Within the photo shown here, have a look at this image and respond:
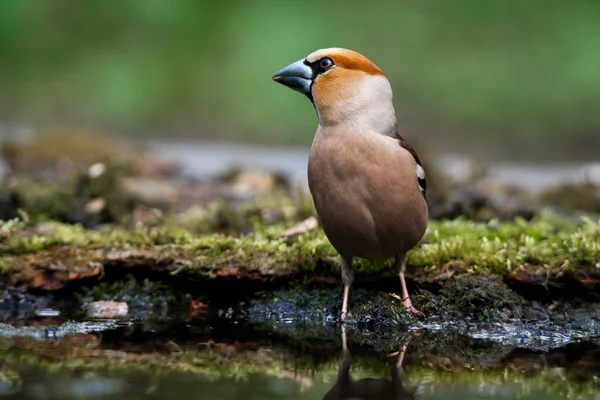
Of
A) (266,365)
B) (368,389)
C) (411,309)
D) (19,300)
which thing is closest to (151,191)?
(19,300)

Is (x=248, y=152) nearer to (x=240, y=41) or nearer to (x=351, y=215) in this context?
(x=240, y=41)

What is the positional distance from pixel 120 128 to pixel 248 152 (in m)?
3.73

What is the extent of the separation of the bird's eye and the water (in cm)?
154

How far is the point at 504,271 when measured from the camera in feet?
16.3

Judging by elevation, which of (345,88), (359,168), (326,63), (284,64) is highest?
(326,63)

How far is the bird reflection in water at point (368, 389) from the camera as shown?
3297 mm

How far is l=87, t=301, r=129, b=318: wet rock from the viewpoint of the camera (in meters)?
5.10

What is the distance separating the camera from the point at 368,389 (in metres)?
3.40

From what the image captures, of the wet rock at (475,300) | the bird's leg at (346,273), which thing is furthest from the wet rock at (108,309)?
the wet rock at (475,300)

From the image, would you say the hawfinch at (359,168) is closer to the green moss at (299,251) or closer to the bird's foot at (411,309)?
the bird's foot at (411,309)

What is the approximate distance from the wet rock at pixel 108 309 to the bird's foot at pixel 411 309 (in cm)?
171

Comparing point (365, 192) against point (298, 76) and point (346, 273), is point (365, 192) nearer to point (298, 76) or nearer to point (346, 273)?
point (346, 273)

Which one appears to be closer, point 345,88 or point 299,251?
point 345,88

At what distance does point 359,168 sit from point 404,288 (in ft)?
2.64
